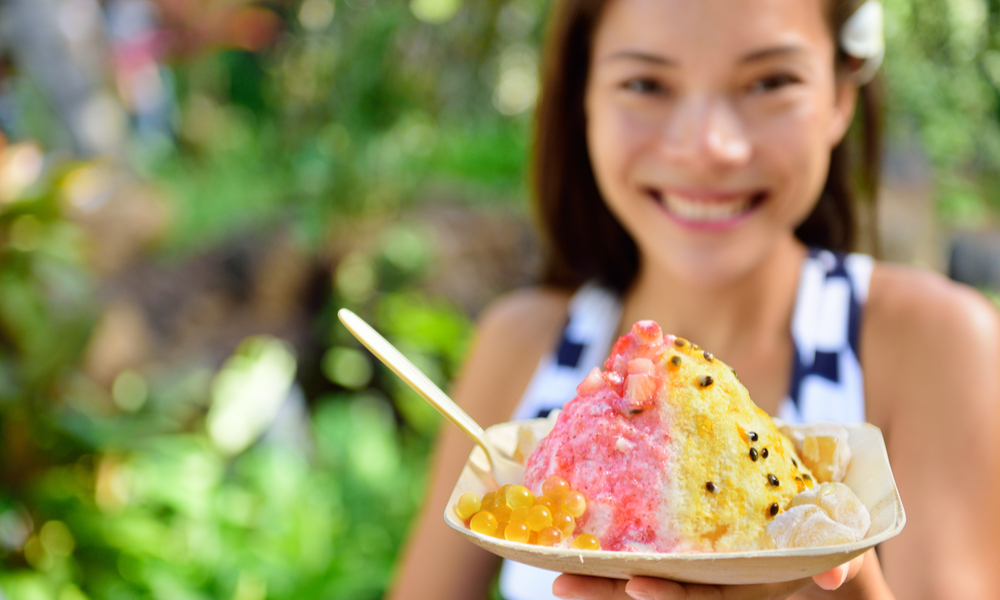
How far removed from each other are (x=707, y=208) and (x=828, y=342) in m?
0.47

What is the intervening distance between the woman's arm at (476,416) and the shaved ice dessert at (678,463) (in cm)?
82

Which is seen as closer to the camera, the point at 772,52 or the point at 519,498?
the point at 519,498

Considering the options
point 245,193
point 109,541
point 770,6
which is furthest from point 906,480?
point 245,193

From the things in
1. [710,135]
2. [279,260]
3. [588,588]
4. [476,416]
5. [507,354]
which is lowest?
[279,260]

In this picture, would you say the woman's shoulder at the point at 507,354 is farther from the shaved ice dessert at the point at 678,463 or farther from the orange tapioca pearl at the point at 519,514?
the orange tapioca pearl at the point at 519,514

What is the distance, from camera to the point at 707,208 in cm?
152

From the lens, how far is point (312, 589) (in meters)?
2.86

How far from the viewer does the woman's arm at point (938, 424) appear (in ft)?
4.67

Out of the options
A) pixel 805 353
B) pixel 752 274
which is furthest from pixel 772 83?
pixel 805 353

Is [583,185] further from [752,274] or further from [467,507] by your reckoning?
[467,507]

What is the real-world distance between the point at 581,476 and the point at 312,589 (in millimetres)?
2167

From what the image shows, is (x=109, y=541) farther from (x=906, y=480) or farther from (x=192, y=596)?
(x=906, y=480)

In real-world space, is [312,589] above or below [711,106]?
below

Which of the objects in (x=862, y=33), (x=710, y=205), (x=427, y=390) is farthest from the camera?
(x=862, y=33)
